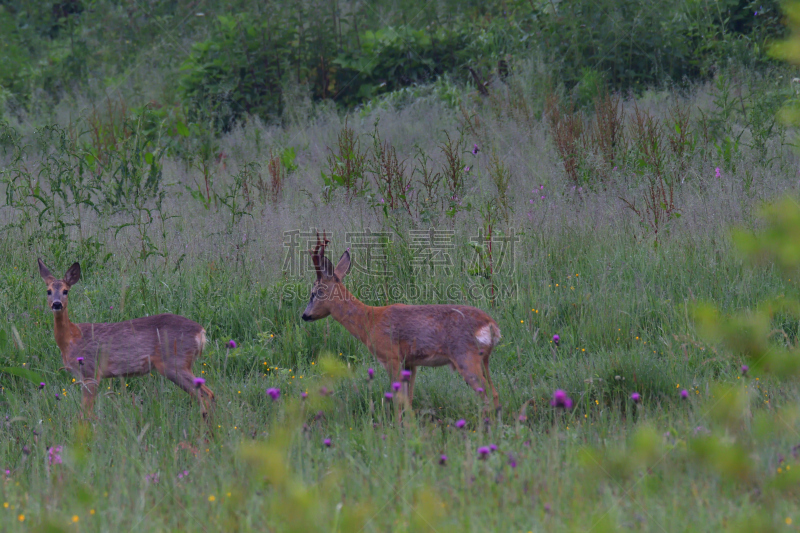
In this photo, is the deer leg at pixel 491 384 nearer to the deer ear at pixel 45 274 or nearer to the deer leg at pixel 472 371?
the deer leg at pixel 472 371

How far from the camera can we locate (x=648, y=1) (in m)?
13.8

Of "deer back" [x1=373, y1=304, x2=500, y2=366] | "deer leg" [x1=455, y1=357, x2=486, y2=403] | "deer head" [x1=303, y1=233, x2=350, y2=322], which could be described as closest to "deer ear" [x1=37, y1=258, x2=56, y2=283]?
"deer head" [x1=303, y1=233, x2=350, y2=322]

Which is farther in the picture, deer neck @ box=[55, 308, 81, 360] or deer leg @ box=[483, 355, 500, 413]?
deer neck @ box=[55, 308, 81, 360]

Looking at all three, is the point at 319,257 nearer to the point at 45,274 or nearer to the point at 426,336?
the point at 426,336

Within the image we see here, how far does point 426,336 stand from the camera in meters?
5.36

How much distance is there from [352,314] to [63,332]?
2.18 m

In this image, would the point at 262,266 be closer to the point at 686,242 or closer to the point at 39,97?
the point at 686,242

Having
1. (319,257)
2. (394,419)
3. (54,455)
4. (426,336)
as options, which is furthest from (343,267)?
(54,455)

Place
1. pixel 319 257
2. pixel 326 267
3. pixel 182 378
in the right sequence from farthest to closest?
1. pixel 326 267
2. pixel 319 257
3. pixel 182 378

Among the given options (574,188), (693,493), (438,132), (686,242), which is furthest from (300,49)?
(693,493)

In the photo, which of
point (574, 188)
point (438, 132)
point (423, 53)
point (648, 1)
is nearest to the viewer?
point (574, 188)

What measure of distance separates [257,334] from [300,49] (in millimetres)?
10746

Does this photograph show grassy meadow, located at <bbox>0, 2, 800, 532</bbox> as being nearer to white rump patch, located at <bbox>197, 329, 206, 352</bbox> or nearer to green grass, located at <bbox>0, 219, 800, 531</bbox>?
green grass, located at <bbox>0, 219, 800, 531</bbox>

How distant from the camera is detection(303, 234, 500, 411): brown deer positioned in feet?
17.1
